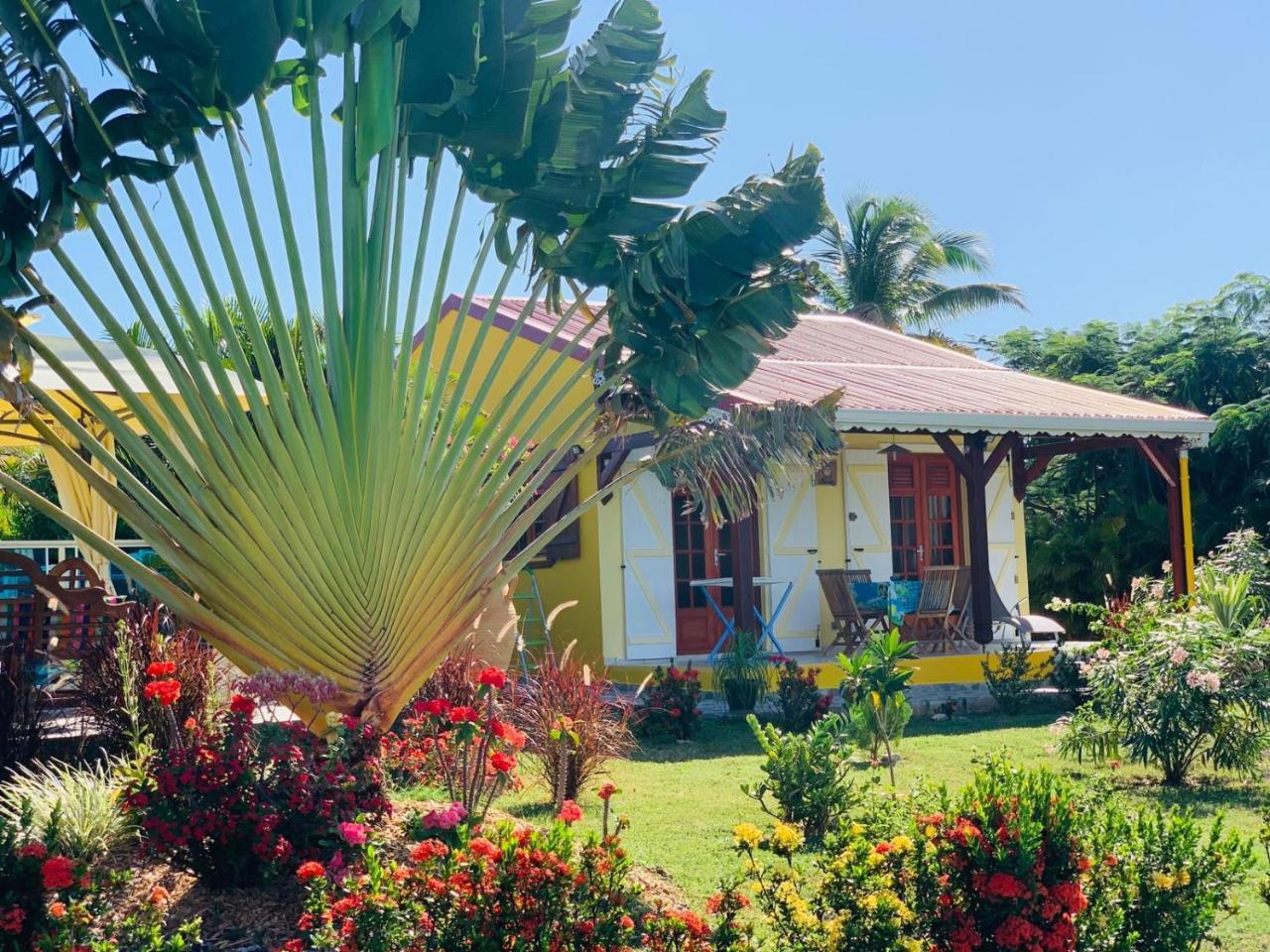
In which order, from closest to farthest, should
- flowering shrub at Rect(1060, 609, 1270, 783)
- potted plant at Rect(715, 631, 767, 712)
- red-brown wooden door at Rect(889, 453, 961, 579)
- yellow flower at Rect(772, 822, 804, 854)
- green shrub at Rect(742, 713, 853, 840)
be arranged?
yellow flower at Rect(772, 822, 804, 854) → green shrub at Rect(742, 713, 853, 840) → flowering shrub at Rect(1060, 609, 1270, 783) → potted plant at Rect(715, 631, 767, 712) → red-brown wooden door at Rect(889, 453, 961, 579)

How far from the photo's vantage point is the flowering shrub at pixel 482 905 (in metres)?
3.79

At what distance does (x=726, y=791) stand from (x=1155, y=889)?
386cm

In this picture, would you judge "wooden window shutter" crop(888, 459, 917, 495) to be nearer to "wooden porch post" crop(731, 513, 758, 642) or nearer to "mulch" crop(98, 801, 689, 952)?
"wooden porch post" crop(731, 513, 758, 642)

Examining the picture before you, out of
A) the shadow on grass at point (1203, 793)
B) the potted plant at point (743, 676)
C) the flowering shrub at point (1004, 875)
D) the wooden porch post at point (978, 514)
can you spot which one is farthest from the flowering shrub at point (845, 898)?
the wooden porch post at point (978, 514)

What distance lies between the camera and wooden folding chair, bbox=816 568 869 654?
12844 millimetres

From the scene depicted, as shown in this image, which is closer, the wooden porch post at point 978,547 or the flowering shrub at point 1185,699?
the flowering shrub at point 1185,699

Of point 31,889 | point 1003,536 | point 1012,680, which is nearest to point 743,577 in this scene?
point 1012,680

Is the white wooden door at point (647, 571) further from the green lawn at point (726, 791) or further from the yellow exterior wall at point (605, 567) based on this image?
the green lawn at point (726, 791)

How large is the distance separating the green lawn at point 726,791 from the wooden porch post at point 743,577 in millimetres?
1712

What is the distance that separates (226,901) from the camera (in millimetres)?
4727

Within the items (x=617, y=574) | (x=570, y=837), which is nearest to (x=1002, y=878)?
(x=570, y=837)

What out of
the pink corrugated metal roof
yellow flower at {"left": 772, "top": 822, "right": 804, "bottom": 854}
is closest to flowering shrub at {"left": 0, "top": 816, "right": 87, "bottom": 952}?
yellow flower at {"left": 772, "top": 822, "right": 804, "bottom": 854}

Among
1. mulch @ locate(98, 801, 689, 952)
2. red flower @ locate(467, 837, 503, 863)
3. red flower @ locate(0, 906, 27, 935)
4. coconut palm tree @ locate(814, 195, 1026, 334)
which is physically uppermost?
coconut palm tree @ locate(814, 195, 1026, 334)

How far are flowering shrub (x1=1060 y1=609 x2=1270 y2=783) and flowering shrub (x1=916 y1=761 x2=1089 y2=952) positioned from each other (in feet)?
12.1
